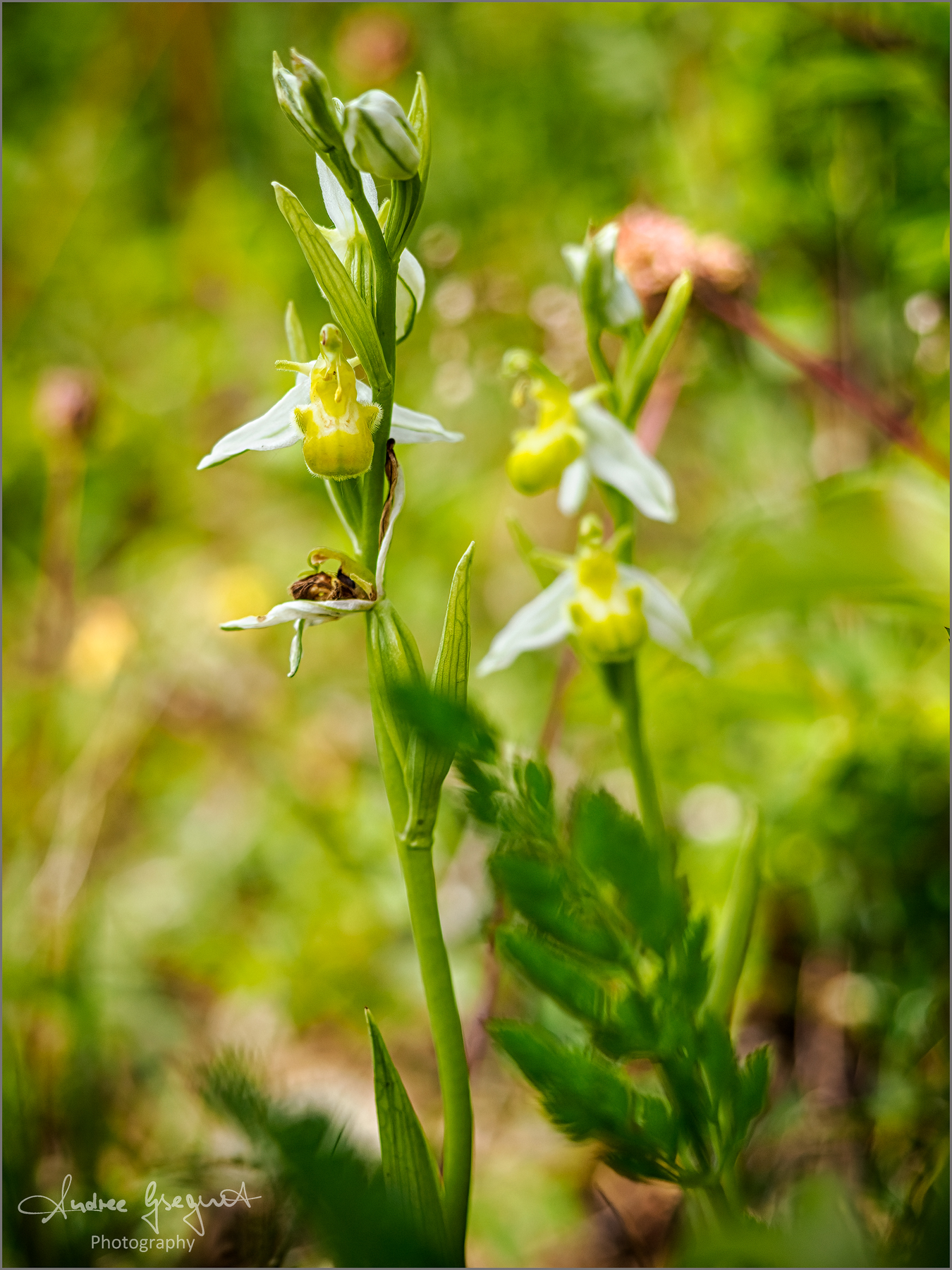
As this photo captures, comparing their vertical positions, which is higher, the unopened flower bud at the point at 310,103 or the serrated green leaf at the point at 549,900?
the unopened flower bud at the point at 310,103

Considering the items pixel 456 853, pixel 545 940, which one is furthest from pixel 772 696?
pixel 545 940

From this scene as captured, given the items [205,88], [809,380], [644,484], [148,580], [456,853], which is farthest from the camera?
[205,88]

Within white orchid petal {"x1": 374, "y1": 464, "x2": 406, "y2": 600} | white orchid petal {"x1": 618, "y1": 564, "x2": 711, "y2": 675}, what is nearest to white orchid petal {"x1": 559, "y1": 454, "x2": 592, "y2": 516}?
white orchid petal {"x1": 618, "y1": 564, "x2": 711, "y2": 675}

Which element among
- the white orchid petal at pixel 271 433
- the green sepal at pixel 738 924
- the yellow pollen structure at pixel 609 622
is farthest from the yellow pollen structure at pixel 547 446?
the green sepal at pixel 738 924

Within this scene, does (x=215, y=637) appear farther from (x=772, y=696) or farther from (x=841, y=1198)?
(x=841, y=1198)

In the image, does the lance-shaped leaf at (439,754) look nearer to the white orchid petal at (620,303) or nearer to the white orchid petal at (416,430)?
the white orchid petal at (416,430)

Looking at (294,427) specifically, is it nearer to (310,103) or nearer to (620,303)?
(310,103)
